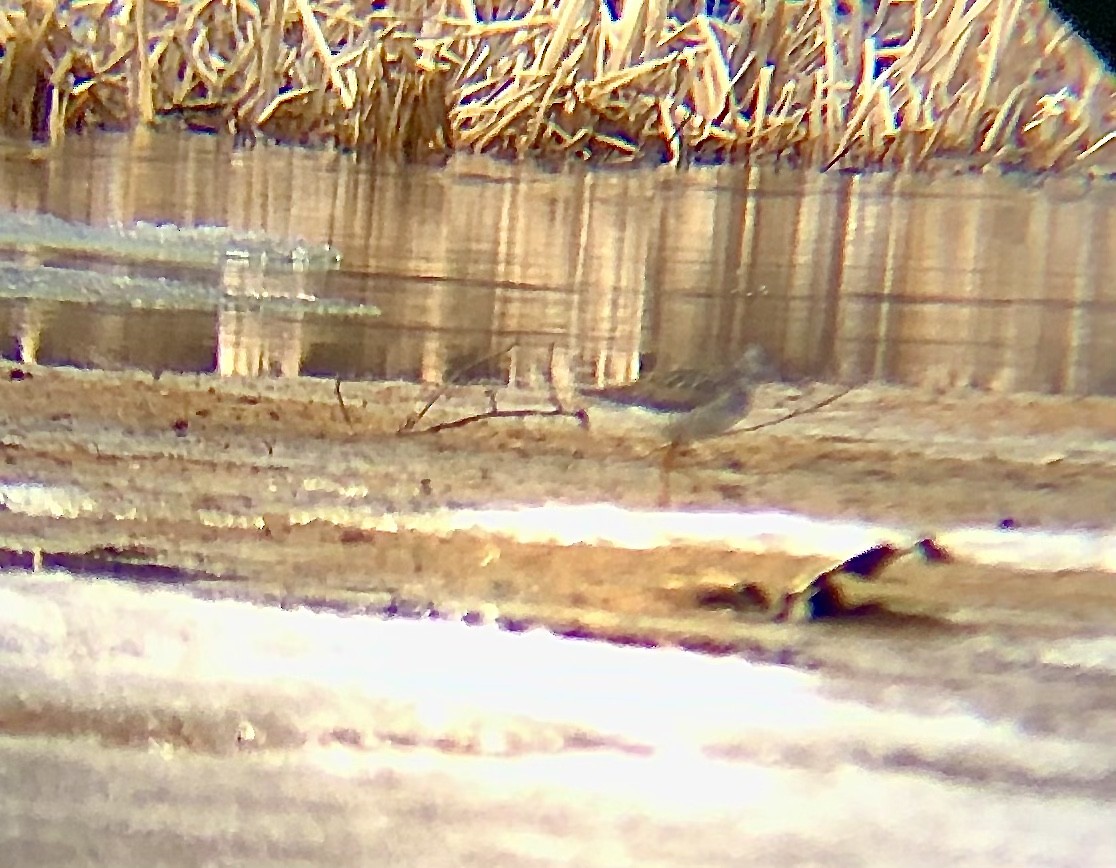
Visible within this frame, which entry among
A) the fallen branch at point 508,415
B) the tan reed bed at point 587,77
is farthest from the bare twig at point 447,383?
the tan reed bed at point 587,77

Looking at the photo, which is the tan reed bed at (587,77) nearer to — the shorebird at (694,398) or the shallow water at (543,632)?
the shallow water at (543,632)

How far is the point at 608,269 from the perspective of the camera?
555 mm

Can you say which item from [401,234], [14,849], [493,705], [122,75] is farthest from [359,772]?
[122,75]

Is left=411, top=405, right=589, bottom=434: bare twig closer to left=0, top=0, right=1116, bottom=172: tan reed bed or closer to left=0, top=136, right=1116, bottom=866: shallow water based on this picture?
left=0, top=136, right=1116, bottom=866: shallow water

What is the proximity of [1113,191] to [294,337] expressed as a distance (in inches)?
19.4

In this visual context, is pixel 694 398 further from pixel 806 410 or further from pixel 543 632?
pixel 543 632

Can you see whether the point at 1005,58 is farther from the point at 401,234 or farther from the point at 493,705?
the point at 493,705

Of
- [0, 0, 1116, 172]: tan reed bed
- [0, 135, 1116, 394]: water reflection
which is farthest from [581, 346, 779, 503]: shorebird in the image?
[0, 0, 1116, 172]: tan reed bed

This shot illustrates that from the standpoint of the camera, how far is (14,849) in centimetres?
59

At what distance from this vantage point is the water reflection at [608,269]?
0.53m

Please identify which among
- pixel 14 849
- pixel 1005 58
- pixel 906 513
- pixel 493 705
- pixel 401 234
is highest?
pixel 1005 58

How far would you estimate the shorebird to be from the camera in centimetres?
55

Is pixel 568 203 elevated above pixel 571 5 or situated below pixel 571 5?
below

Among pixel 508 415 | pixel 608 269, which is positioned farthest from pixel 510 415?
pixel 608 269
